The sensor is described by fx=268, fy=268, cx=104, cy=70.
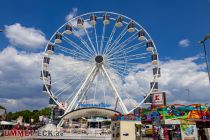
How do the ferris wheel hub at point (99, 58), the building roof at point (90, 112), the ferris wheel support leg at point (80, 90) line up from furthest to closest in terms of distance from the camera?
the building roof at point (90, 112)
the ferris wheel hub at point (99, 58)
the ferris wheel support leg at point (80, 90)

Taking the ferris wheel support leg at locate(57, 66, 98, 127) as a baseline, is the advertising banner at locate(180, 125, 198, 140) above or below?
below

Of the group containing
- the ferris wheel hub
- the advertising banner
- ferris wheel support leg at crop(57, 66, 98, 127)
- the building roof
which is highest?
the ferris wheel hub

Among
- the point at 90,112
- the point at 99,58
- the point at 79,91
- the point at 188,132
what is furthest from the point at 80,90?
the point at 188,132

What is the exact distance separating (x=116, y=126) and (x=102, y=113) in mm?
21093

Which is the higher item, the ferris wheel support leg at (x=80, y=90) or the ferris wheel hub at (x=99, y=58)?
the ferris wheel hub at (x=99, y=58)

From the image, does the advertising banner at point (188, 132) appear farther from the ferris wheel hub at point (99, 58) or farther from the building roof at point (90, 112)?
the building roof at point (90, 112)

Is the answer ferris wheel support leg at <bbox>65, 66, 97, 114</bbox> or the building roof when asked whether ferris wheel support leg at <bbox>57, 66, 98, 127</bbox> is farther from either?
the building roof

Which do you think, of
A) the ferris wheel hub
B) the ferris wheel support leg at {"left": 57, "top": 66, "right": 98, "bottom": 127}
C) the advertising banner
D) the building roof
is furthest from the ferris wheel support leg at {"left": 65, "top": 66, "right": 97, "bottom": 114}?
the advertising banner

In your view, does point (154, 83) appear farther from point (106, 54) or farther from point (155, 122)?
point (155, 122)

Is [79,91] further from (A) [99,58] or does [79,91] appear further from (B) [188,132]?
(B) [188,132]

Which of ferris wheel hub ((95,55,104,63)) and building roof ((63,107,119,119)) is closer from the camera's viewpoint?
ferris wheel hub ((95,55,104,63))

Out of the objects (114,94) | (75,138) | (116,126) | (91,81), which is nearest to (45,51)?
(91,81)

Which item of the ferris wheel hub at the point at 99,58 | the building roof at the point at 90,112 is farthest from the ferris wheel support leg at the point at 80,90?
the ferris wheel hub at the point at 99,58

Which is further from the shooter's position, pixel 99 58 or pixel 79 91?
pixel 99 58
